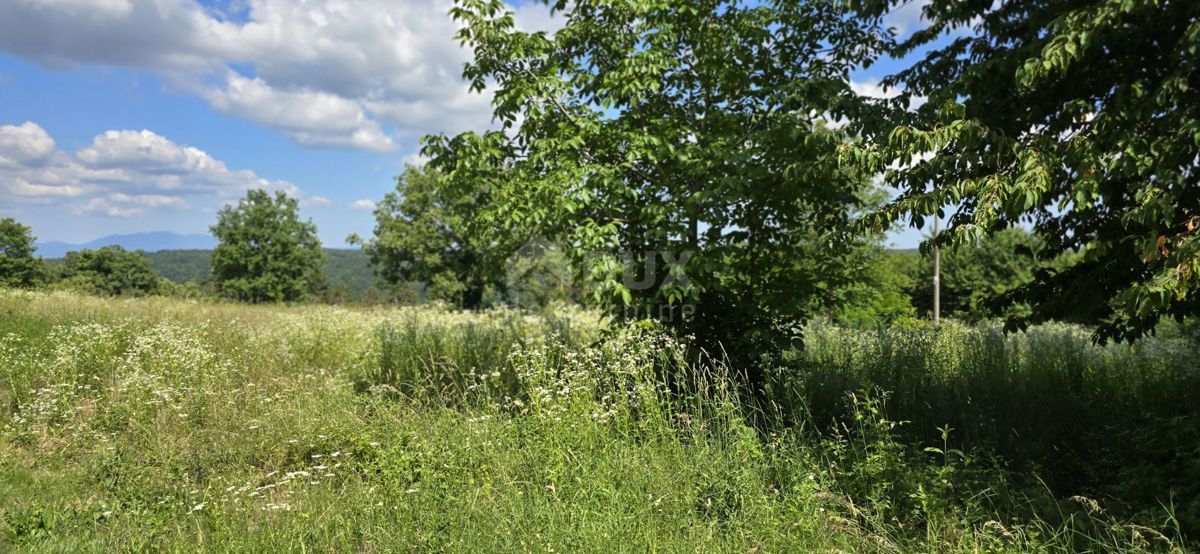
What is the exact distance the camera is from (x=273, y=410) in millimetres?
5637

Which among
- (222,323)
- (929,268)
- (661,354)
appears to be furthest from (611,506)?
(929,268)

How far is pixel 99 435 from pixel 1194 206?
8.44 m

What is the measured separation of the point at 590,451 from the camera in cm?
435

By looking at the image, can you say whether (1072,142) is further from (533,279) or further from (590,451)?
(533,279)

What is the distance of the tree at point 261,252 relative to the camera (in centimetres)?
5678

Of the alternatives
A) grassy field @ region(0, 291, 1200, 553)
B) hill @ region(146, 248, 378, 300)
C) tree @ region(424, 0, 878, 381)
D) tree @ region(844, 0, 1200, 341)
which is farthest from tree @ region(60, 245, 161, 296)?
tree @ region(844, 0, 1200, 341)

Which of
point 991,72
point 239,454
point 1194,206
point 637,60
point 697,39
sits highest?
point 697,39

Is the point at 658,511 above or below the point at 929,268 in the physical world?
below

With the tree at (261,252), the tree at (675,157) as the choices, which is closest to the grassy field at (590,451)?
the tree at (675,157)

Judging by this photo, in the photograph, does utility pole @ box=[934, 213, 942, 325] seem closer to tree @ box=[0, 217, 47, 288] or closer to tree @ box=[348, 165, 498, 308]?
tree @ box=[348, 165, 498, 308]

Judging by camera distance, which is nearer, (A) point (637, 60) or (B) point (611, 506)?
(B) point (611, 506)

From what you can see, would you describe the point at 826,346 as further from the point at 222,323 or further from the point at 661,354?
the point at 222,323

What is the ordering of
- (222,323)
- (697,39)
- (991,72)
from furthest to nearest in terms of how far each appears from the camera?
(222,323) < (697,39) < (991,72)

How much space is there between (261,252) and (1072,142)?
211 feet
